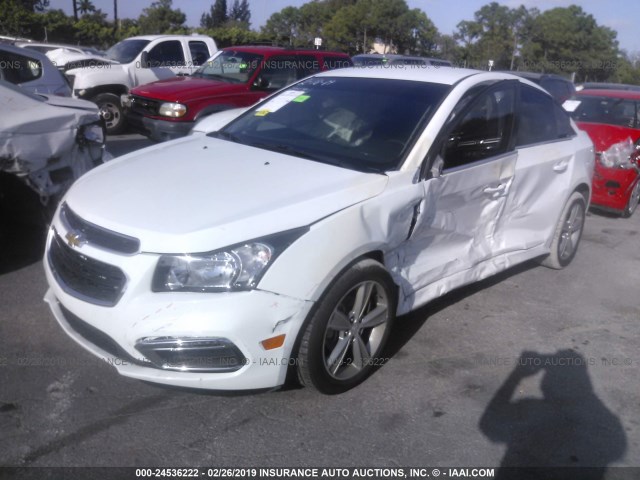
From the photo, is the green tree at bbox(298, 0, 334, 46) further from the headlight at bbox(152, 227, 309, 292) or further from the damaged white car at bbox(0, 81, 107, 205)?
the headlight at bbox(152, 227, 309, 292)

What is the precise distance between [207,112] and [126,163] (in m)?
5.46

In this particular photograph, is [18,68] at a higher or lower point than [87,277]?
higher

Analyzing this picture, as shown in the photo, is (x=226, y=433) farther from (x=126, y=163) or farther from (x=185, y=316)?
(x=126, y=163)

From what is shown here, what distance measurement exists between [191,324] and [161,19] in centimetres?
5290

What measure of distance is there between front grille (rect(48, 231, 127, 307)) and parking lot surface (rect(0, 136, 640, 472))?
21.1 inches

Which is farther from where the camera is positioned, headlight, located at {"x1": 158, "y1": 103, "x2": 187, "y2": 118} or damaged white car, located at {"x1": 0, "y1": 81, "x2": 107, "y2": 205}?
headlight, located at {"x1": 158, "y1": 103, "x2": 187, "y2": 118}

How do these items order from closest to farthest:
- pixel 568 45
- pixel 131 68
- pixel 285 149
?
pixel 285 149
pixel 131 68
pixel 568 45

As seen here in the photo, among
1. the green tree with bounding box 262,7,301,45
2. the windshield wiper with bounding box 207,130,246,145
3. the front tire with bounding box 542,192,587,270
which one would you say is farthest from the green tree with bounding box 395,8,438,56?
the windshield wiper with bounding box 207,130,246,145

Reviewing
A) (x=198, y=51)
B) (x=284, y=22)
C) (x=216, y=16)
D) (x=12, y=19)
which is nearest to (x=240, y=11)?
(x=216, y=16)

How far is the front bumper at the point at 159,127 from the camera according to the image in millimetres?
8812

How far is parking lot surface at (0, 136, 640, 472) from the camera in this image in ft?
9.62

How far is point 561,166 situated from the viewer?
16.9 feet

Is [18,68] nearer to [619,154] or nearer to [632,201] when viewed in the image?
[619,154]

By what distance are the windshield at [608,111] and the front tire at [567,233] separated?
2.81 meters
